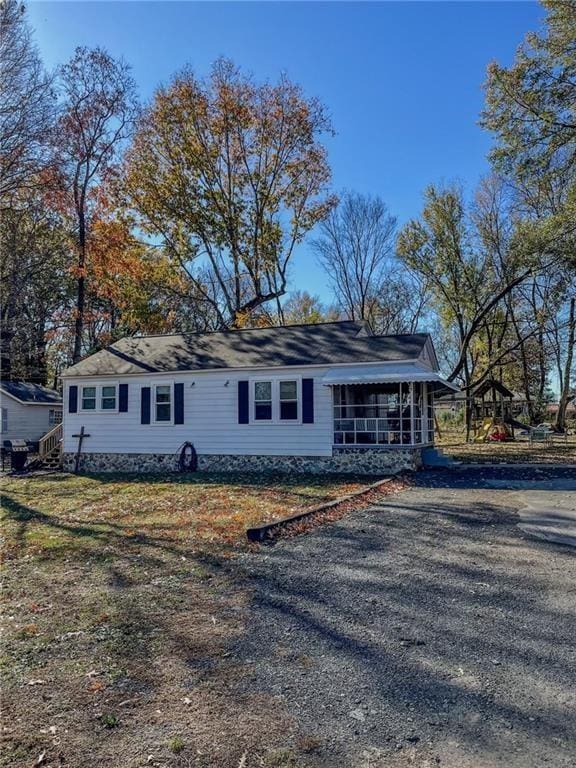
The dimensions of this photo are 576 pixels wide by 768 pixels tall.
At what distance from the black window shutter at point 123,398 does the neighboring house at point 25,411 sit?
10.9 meters

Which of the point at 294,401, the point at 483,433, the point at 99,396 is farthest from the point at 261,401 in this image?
the point at 483,433

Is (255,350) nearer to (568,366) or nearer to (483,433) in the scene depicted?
(483,433)

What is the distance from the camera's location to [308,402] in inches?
604

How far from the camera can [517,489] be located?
11367 mm

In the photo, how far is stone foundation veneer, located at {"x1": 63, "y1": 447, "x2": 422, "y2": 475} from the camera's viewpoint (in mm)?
14562

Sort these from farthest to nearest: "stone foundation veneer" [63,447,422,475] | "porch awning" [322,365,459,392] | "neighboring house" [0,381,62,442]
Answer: "neighboring house" [0,381,62,442]
"stone foundation veneer" [63,447,422,475]
"porch awning" [322,365,459,392]

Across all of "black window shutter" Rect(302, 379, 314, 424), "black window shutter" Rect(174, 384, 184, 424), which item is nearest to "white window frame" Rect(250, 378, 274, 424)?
"black window shutter" Rect(302, 379, 314, 424)

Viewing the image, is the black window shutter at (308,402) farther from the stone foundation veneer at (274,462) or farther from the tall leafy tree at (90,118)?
the tall leafy tree at (90,118)

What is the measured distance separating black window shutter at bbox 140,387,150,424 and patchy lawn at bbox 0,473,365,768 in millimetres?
8640

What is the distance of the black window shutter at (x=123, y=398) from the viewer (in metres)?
17.6

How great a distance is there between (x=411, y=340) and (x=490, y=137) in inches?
324

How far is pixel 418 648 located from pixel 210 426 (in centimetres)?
1313

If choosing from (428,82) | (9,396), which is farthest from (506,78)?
(9,396)

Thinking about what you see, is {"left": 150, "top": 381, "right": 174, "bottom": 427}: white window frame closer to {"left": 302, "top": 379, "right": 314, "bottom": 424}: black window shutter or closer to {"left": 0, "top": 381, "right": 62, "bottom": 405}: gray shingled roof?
{"left": 302, "top": 379, "right": 314, "bottom": 424}: black window shutter
